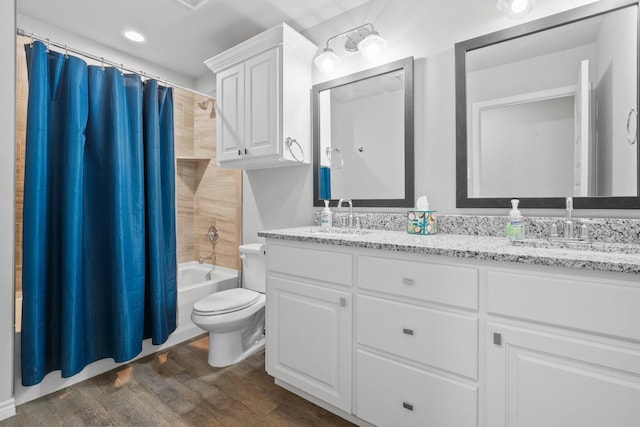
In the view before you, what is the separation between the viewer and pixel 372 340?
1.36 m

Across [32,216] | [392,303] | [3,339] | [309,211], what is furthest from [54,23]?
[392,303]

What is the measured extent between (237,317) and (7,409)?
3.85 feet

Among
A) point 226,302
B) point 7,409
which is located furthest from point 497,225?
point 7,409

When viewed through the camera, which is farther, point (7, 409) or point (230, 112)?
point (230, 112)

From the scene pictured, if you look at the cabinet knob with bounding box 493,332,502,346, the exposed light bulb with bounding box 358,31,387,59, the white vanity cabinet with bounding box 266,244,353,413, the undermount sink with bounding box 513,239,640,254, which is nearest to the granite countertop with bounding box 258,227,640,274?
the undermount sink with bounding box 513,239,640,254

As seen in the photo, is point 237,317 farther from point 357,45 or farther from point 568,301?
point 357,45

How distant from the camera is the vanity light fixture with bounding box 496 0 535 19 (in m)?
1.40

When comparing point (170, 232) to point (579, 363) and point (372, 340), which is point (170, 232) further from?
point (579, 363)

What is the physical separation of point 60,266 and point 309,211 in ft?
5.02

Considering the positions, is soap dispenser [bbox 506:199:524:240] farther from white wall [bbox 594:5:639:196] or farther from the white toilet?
the white toilet

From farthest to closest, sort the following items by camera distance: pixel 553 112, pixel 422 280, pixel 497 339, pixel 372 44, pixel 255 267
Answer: pixel 255 267
pixel 372 44
pixel 553 112
pixel 422 280
pixel 497 339

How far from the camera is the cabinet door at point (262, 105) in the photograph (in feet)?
6.66

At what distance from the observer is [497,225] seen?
1503mm

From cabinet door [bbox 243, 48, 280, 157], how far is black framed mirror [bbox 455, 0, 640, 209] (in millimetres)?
1109
